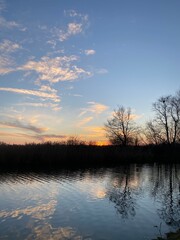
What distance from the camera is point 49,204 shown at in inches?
739

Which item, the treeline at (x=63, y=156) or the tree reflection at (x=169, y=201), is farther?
the treeline at (x=63, y=156)

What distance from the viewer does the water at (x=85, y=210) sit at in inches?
520

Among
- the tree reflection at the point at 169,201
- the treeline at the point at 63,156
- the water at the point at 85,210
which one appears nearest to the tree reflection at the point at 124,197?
the water at the point at 85,210

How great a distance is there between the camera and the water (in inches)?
520

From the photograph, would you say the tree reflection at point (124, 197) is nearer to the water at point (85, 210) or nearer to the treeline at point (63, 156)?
the water at point (85, 210)

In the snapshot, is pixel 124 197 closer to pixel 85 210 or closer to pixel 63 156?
pixel 85 210

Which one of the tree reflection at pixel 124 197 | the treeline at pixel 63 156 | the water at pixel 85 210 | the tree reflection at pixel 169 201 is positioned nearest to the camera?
the water at pixel 85 210

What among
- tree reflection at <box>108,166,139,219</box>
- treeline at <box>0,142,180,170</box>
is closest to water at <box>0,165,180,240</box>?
tree reflection at <box>108,166,139,219</box>

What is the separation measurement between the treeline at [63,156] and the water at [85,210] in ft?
38.2

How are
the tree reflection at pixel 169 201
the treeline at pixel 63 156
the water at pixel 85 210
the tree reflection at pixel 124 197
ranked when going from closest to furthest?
the water at pixel 85 210 < the tree reflection at pixel 169 201 < the tree reflection at pixel 124 197 < the treeline at pixel 63 156

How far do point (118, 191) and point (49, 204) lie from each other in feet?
23.7

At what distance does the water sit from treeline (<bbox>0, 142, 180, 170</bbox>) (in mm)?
11657

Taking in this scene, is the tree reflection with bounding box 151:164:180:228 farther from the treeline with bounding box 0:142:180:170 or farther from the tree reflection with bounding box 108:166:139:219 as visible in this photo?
the treeline with bounding box 0:142:180:170

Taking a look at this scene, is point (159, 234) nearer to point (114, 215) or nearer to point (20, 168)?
point (114, 215)
